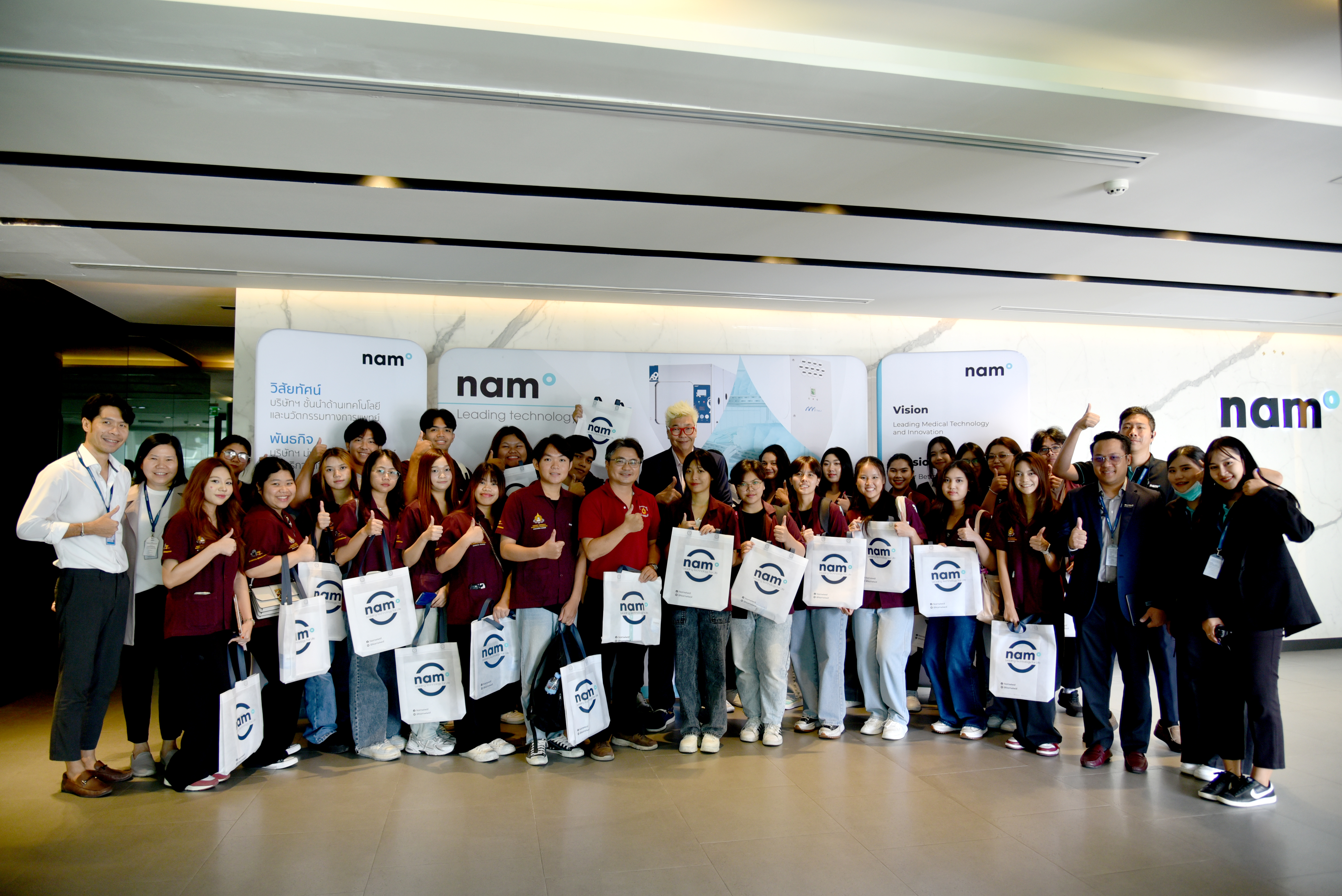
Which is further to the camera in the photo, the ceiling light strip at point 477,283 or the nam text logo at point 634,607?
the ceiling light strip at point 477,283

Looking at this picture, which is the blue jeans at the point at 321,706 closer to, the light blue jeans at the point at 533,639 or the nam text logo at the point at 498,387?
the light blue jeans at the point at 533,639

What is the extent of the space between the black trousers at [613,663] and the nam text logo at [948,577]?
1.83 metres

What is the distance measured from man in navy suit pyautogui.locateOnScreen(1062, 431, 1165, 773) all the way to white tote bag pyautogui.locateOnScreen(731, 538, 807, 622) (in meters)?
1.54

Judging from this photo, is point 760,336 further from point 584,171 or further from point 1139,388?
point 1139,388

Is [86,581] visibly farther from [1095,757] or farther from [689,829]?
[1095,757]

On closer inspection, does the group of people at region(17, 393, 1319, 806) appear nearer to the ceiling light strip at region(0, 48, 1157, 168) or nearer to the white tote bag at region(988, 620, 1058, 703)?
the white tote bag at region(988, 620, 1058, 703)

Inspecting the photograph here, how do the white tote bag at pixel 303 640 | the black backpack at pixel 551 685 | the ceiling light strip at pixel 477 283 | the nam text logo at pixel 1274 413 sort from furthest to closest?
the nam text logo at pixel 1274 413 → the ceiling light strip at pixel 477 283 → the black backpack at pixel 551 685 → the white tote bag at pixel 303 640

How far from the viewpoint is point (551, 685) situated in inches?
162

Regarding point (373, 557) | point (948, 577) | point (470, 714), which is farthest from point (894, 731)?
point (373, 557)

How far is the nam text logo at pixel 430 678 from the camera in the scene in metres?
4.24

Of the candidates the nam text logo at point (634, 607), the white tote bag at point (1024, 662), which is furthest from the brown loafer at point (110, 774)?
the white tote bag at point (1024, 662)

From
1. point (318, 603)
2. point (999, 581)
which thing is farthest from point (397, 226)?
point (999, 581)

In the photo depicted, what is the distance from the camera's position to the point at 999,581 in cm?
466

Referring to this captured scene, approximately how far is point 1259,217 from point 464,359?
17.3 ft
